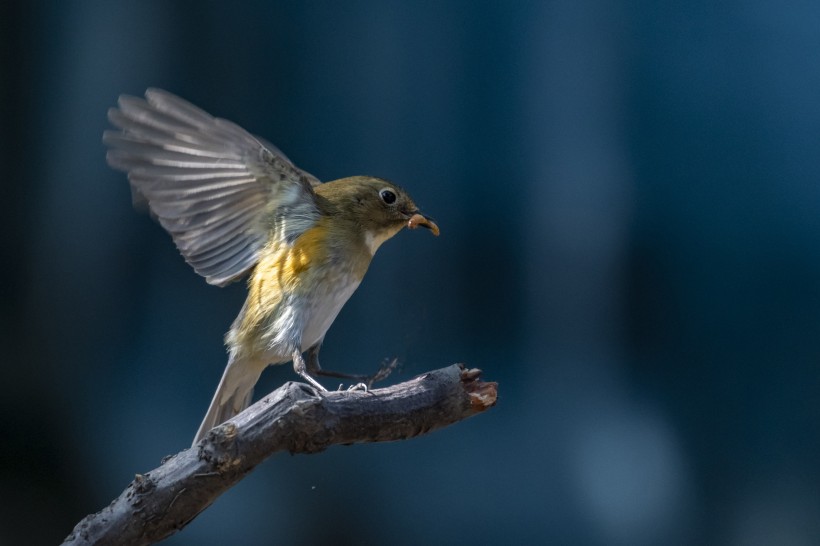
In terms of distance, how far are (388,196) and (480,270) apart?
171cm

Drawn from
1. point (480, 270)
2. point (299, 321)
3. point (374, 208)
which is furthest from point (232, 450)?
point (480, 270)

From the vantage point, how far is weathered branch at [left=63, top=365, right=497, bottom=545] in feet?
6.95

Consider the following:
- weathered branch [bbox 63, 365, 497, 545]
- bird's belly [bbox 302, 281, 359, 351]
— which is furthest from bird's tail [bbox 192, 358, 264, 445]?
weathered branch [bbox 63, 365, 497, 545]

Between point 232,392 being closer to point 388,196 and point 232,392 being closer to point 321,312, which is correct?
point 321,312

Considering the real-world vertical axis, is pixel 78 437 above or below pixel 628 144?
below

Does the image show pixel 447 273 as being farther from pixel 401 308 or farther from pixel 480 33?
pixel 480 33

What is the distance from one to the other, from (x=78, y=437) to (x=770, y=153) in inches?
126

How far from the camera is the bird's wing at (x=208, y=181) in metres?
2.75

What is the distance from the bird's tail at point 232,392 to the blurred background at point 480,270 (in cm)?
144

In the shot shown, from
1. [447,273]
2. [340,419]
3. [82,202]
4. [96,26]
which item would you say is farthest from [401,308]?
[340,419]

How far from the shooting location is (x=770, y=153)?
4715 mm

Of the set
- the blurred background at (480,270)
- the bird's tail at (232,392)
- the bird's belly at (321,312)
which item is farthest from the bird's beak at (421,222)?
the blurred background at (480,270)

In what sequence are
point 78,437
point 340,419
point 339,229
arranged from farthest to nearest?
1. point 78,437
2. point 339,229
3. point 340,419

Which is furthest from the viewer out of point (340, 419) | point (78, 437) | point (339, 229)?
point (78, 437)
